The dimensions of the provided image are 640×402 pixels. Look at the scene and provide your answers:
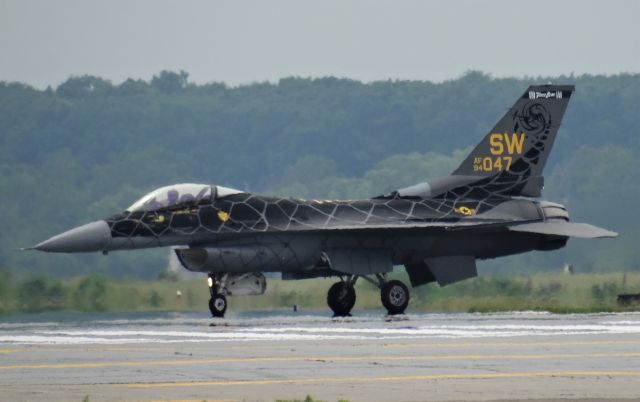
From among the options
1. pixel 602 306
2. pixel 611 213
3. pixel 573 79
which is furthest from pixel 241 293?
pixel 573 79

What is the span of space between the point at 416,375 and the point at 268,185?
59.2 metres

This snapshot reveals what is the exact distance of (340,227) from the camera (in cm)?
3155

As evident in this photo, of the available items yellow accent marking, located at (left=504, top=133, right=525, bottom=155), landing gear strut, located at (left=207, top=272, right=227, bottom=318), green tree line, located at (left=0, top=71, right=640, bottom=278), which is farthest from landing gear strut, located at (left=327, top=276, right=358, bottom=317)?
green tree line, located at (left=0, top=71, right=640, bottom=278)

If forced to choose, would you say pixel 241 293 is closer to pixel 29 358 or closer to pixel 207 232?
pixel 207 232

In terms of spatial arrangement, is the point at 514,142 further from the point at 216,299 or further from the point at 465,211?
the point at 216,299

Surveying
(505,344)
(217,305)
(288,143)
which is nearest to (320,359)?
(505,344)

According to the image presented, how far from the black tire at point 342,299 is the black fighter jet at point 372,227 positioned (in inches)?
0.8

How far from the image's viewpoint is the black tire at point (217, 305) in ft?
100

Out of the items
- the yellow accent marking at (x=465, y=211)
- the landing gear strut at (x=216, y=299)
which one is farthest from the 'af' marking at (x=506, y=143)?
the landing gear strut at (x=216, y=299)

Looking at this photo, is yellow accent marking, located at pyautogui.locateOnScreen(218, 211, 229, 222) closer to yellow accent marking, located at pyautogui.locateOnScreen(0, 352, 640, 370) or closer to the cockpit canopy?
the cockpit canopy

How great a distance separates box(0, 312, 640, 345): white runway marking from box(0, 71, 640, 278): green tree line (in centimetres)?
1404

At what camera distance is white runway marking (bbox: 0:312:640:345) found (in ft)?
75.5

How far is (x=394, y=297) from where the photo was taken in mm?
32062

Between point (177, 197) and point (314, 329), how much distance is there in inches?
233
